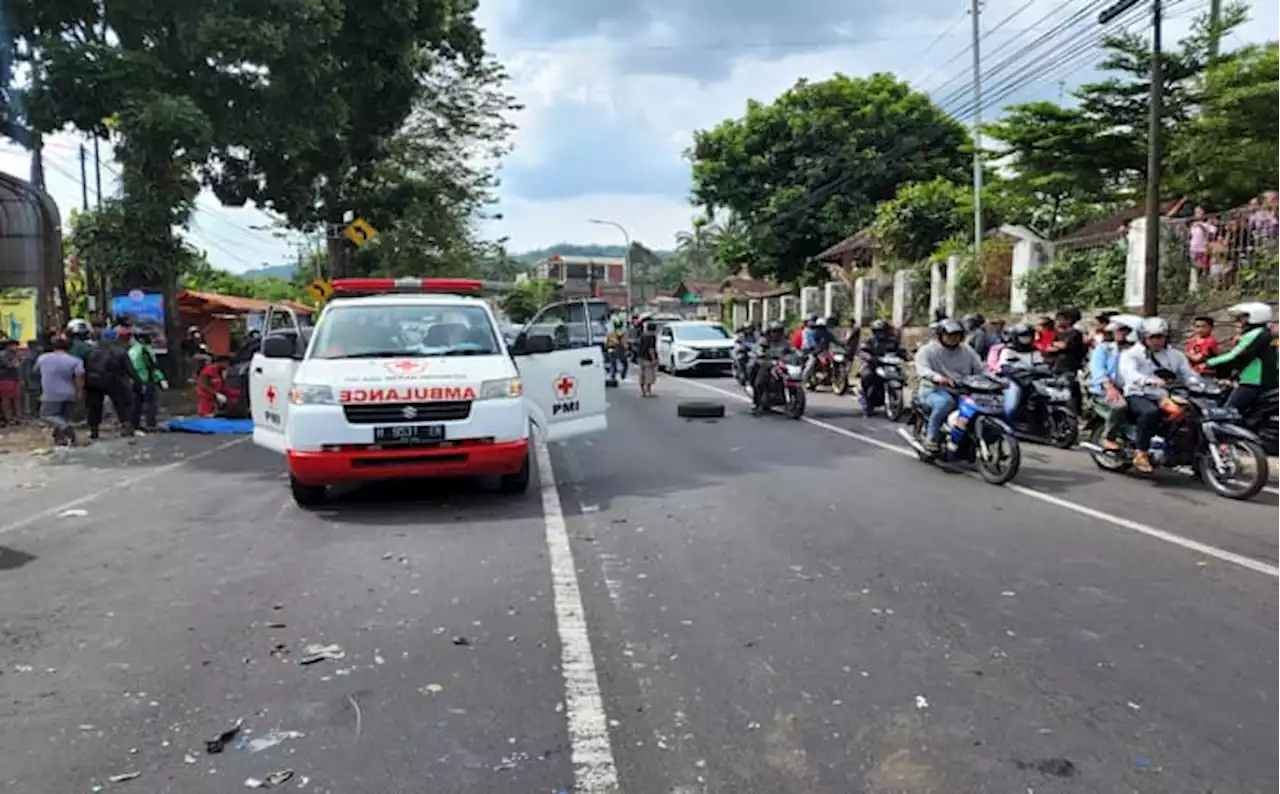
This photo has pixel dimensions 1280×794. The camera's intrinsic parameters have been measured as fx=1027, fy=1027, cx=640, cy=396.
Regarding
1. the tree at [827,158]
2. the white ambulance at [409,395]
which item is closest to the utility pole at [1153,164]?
the white ambulance at [409,395]

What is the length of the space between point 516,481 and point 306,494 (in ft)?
5.69

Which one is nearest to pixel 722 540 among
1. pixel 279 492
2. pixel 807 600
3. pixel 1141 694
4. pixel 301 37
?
pixel 807 600

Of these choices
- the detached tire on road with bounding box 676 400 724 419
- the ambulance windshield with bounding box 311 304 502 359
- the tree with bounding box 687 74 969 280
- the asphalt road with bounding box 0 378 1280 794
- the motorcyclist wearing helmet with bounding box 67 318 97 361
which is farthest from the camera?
the tree with bounding box 687 74 969 280

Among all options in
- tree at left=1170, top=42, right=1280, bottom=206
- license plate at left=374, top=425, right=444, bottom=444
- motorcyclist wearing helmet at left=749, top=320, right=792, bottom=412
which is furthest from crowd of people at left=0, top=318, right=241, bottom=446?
tree at left=1170, top=42, right=1280, bottom=206

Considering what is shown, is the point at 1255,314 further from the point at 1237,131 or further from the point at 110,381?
the point at 110,381

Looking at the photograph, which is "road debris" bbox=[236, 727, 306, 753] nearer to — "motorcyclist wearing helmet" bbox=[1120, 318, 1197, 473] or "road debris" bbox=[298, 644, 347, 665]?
"road debris" bbox=[298, 644, 347, 665]

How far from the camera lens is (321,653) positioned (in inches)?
190

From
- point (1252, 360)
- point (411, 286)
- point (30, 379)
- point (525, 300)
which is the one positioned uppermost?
point (525, 300)

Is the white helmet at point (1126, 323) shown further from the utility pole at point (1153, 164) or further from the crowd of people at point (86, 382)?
the crowd of people at point (86, 382)

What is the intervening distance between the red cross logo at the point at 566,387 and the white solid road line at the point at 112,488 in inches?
173

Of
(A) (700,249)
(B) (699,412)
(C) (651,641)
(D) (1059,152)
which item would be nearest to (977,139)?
(D) (1059,152)

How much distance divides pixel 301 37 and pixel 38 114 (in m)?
3.88

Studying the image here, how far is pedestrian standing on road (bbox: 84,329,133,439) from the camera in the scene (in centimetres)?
1404

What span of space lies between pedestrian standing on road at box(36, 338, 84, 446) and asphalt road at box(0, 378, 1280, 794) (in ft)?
16.1
